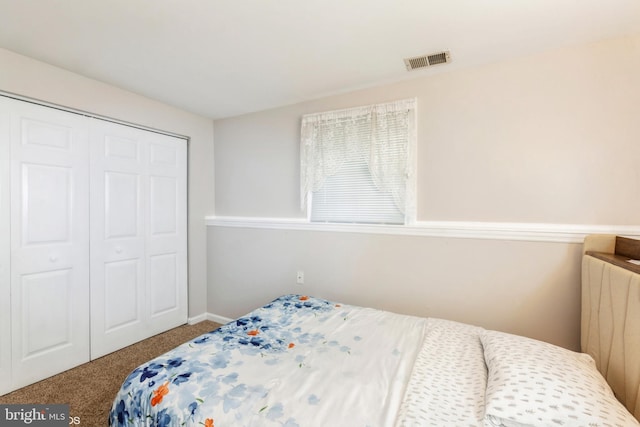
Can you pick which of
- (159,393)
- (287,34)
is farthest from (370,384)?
(287,34)

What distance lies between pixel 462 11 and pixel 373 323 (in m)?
1.89

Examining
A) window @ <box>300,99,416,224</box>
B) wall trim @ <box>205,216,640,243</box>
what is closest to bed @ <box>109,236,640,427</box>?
wall trim @ <box>205,216,640,243</box>

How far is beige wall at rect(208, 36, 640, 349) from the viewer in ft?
5.80

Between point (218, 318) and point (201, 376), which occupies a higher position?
point (201, 376)

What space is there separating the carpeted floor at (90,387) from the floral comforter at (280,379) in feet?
2.83

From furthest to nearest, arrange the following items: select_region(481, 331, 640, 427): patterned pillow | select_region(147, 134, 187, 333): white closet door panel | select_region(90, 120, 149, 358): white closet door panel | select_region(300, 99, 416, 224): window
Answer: select_region(147, 134, 187, 333): white closet door panel
select_region(90, 120, 149, 358): white closet door panel
select_region(300, 99, 416, 224): window
select_region(481, 331, 640, 427): patterned pillow

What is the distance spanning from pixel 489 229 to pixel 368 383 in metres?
1.41

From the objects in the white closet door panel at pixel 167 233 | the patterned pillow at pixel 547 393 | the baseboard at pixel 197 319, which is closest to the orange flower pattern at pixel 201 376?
the patterned pillow at pixel 547 393

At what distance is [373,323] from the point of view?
1879 millimetres

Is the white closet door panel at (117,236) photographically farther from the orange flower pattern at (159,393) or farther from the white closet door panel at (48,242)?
the orange flower pattern at (159,393)

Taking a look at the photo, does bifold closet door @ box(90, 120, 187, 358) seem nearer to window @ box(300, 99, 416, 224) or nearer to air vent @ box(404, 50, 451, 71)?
window @ box(300, 99, 416, 224)

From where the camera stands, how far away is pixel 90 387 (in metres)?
2.09

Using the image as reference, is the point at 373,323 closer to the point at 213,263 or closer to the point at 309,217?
the point at 309,217

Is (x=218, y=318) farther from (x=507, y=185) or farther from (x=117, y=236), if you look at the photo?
(x=507, y=185)
